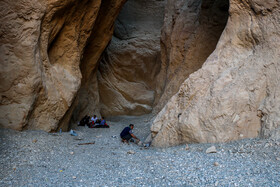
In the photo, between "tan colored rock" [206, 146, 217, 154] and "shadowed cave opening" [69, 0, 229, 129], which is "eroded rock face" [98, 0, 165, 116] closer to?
"shadowed cave opening" [69, 0, 229, 129]

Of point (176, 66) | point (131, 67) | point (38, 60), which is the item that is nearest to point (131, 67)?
point (131, 67)

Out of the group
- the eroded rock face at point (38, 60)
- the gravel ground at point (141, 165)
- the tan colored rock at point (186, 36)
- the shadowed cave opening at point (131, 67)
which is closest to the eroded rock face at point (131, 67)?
the shadowed cave opening at point (131, 67)

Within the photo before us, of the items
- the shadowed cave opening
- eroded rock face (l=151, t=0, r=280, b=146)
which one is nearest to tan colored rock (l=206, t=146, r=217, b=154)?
eroded rock face (l=151, t=0, r=280, b=146)

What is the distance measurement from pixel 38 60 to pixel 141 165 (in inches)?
214

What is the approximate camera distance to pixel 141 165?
238 inches

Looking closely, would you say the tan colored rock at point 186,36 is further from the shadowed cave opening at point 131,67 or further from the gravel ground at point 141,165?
the gravel ground at point 141,165

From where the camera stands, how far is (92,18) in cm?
1235

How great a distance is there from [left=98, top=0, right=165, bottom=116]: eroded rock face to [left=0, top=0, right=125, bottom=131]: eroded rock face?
865 cm

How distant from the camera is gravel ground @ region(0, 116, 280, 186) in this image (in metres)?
4.83

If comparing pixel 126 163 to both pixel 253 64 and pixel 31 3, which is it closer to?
pixel 253 64

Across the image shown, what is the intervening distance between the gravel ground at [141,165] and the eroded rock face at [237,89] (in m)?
0.44

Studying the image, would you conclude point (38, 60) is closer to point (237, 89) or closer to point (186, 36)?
point (237, 89)

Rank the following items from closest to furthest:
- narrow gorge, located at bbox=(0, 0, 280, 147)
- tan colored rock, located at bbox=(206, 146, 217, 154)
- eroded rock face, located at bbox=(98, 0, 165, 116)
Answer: tan colored rock, located at bbox=(206, 146, 217, 154) < narrow gorge, located at bbox=(0, 0, 280, 147) < eroded rock face, located at bbox=(98, 0, 165, 116)

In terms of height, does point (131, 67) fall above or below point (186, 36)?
below
